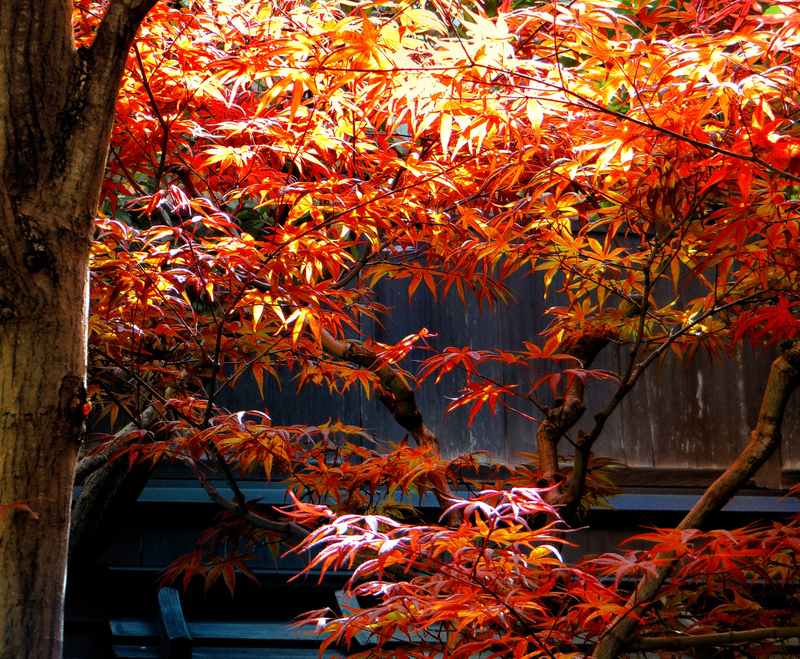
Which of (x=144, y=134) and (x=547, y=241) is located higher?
(x=144, y=134)

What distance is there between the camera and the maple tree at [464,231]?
1.62 meters

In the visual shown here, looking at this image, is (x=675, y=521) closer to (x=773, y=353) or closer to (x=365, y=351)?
(x=773, y=353)

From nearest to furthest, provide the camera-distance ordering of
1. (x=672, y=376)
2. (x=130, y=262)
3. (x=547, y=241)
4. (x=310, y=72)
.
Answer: (x=310, y=72), (x=130, y=262), (x=547, y=241), (x=672, y=376)

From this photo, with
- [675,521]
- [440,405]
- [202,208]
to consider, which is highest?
[202,208]

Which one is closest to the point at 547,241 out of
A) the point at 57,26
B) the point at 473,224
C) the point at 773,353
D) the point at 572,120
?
Result: the point at 473,224

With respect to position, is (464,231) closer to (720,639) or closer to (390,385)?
(390,385)

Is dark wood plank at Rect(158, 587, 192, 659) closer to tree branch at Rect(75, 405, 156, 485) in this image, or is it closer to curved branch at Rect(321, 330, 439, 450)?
tree branch at Rect(75, 405, 156, 485)

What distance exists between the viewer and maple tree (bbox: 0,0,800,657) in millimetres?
→ 1616

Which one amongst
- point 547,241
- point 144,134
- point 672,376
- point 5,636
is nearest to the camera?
point 5,636

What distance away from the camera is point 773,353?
4.09 metres

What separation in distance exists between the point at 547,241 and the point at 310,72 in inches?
42.5

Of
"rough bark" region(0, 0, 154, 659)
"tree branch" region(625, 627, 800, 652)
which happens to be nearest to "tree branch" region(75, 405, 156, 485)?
"rough bark" region(0, 0, 154, 659)

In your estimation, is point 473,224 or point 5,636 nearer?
point 5,636

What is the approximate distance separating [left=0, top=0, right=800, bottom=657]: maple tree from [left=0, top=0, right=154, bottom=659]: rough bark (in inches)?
2.4
